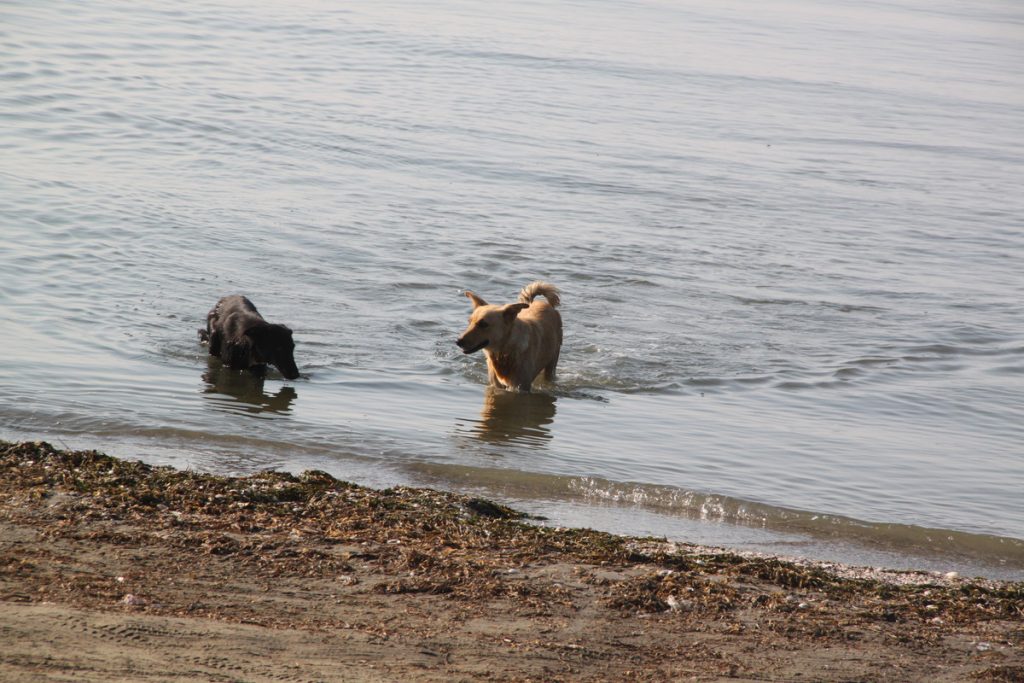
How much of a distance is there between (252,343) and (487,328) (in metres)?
2.03

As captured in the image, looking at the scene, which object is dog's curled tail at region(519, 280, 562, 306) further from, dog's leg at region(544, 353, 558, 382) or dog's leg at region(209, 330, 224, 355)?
dog's leg at region(209, 330, 224, 355)

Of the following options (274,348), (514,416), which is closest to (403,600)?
(514,416)

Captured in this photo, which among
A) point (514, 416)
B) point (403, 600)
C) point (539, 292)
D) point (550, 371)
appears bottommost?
point (403, 600)

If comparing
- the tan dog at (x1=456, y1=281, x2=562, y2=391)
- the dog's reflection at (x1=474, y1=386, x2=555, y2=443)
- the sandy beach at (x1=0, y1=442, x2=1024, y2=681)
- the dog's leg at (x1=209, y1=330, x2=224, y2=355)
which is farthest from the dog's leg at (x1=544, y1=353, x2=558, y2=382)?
the sandy beach at (x1=0, y1=442, x2=1024, y2=681)

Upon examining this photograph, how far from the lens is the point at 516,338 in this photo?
11055 mm

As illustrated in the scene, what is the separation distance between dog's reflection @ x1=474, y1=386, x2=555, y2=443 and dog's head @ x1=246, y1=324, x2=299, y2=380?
67.8 inches

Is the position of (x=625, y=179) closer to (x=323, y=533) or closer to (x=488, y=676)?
(x=323, y=533)

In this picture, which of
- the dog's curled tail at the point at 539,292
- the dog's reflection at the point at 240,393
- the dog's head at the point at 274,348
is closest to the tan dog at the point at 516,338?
the dog's curled tail at the point at 539,292

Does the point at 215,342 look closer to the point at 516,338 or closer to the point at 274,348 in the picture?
the point at 274,348

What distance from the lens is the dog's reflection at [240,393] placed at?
9.70m

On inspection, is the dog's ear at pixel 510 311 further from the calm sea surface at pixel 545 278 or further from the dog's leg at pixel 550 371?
the dog's leg at pixel 550 371

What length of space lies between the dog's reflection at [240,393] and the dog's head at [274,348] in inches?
7.4

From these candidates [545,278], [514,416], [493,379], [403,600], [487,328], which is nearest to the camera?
[403,600]

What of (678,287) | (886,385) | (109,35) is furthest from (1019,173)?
(109,35)
